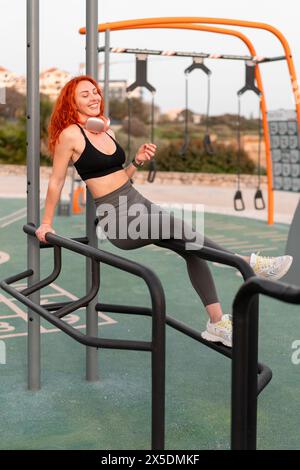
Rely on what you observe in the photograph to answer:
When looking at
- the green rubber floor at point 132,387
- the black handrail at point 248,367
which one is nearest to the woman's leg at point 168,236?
the green rubber floor at point 132,387

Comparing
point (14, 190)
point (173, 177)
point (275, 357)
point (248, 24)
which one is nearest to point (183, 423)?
point (275, 357)

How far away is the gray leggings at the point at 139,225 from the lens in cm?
263

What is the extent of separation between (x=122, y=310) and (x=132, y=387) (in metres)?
0.49

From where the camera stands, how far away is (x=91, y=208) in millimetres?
3141

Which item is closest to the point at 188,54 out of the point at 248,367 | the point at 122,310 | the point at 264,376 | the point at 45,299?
the point at 45,299

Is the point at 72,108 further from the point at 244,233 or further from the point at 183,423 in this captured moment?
the point at 244,233

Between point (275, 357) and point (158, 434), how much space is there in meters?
1.69

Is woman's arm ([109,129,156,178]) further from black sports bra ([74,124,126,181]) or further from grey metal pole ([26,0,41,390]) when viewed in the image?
grey metal pole ([26,0,41,390])

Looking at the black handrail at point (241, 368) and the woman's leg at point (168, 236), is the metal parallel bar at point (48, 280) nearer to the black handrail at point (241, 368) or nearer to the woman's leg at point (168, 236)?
the woman's leg at point (168, 236)

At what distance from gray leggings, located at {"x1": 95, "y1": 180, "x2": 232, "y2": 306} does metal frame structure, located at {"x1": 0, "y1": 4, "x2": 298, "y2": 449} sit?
3.1 inches

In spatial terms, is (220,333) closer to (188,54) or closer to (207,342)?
(207,342)

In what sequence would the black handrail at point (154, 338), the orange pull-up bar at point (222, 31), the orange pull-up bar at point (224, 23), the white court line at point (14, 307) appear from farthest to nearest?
the orange pull-up bar at point (222, 31), the orange pull-up bar at point (224, 23), the white court line at point (14, 307), the black handrail at point (154, 338)

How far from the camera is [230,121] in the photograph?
86.0 feet

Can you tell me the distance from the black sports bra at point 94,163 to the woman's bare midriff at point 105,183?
0.06 feet
